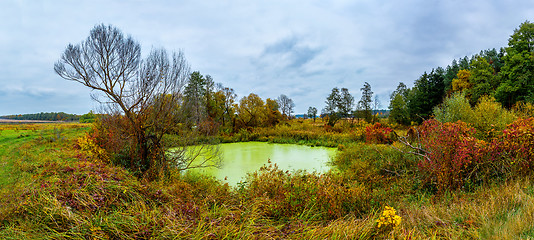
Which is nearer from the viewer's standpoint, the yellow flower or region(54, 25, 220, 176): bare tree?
the yellow flower

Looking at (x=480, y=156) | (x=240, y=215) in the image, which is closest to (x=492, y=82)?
(x=480, y=156)

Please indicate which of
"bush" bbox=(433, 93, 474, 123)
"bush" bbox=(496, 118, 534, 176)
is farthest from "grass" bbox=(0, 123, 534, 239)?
"bush" bbox=(433, 93, 474, 123)

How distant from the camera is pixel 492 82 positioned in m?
24.6

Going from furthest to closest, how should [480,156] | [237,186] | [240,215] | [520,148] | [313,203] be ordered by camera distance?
[237,186] < [480,156] < [520,148] < [313,203] < [240,215]

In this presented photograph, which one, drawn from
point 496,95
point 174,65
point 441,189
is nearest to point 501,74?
point 496,95

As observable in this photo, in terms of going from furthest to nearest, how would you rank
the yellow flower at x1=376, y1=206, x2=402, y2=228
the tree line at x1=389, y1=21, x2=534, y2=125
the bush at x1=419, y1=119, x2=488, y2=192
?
the tree line at x1=389, y1=21, x2=534, y2=125 → the bush at x1=419, y1=119, x2=488, y2=192 → the yellow flower at x1=376, y1=206, x2=402, y2=228

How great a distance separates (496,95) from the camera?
21969 millimetres

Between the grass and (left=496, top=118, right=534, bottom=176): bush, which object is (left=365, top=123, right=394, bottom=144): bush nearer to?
(left=496, top=118, right=534, bottom=176): bush

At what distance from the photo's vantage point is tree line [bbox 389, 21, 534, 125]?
20198 millimetres

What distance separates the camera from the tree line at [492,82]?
66.3ft

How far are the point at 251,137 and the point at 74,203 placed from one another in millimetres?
15239

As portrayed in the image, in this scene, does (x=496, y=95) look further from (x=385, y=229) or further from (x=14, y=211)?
(x=14, y=211)

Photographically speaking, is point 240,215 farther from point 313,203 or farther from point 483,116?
point 483,116

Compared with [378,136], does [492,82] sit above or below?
above
